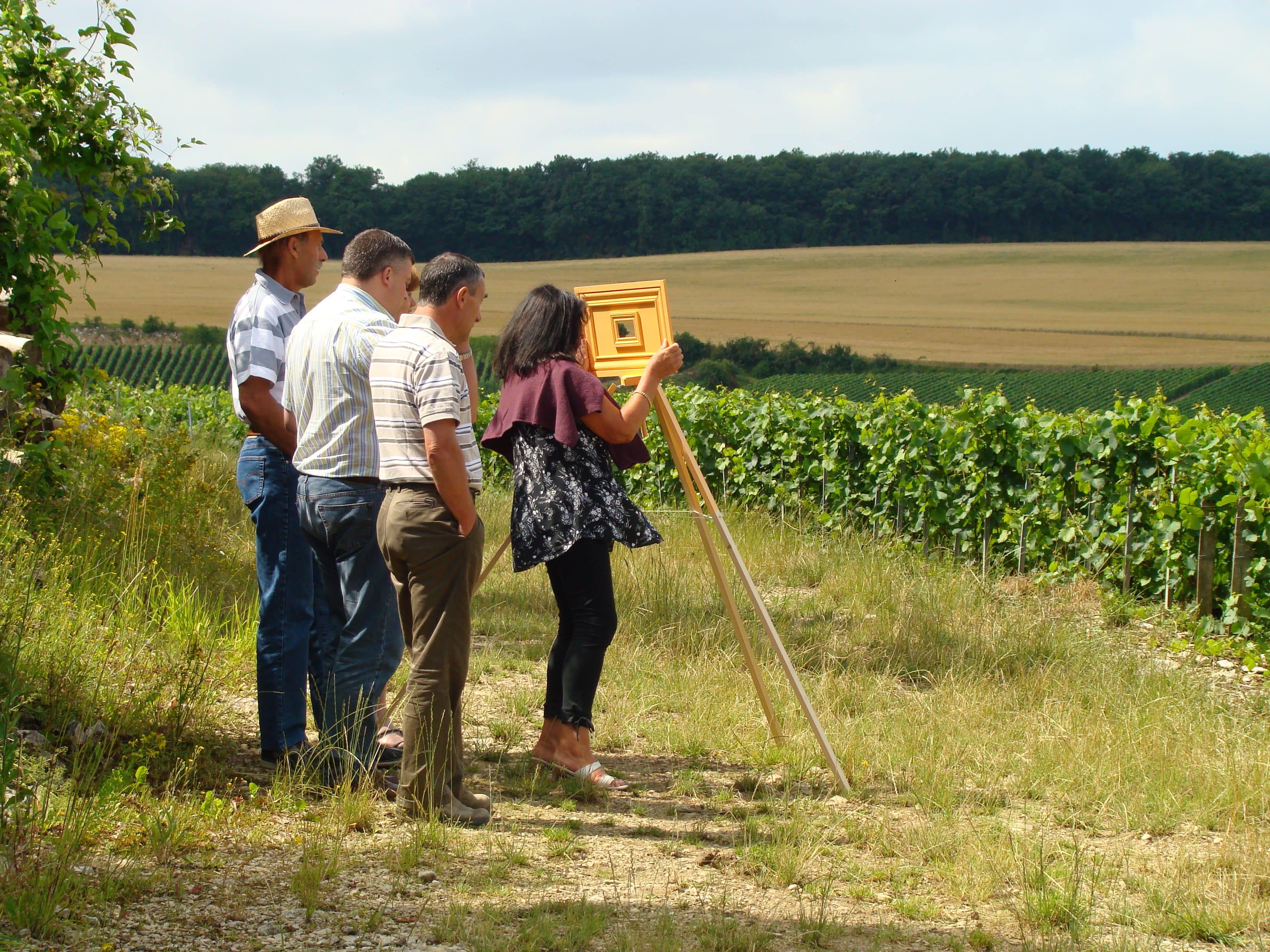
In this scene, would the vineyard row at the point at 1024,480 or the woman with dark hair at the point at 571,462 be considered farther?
the vineyard row at the point at 1024,480

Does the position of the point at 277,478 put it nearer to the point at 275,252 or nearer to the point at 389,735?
the point at 275,252

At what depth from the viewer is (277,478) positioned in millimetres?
3811

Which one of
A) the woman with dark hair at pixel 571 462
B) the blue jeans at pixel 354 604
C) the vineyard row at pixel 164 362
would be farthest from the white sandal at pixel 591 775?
the vineyard row at pixel 164 362

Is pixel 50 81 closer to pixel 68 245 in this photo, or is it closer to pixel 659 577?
pixel 68 245

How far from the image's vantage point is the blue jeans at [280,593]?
3.81 metres

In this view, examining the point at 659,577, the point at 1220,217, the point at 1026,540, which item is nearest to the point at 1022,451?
the point at 1026,540

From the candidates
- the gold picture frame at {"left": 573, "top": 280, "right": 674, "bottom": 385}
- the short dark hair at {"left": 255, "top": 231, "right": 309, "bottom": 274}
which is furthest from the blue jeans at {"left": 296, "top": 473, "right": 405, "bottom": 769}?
the gold picture frame at {"left": 573, "top": 280, "right": 674, "bottom": 385}

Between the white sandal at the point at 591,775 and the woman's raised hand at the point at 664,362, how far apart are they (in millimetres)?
1511

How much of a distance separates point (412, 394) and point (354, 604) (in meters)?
0.79

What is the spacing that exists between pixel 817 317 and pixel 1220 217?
21.5 meters

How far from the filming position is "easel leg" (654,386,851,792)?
4023 mm

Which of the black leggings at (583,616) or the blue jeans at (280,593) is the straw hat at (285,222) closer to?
the blue jeans at (280,593)

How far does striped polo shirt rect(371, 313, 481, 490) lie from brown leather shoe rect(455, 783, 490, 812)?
1095 millimetres

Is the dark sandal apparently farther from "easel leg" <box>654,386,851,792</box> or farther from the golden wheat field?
the golden wheat field
